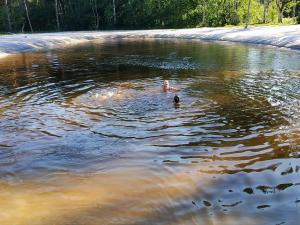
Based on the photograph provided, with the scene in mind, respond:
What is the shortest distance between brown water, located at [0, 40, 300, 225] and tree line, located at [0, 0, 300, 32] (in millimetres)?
39455

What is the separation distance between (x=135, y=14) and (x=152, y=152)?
195 ft

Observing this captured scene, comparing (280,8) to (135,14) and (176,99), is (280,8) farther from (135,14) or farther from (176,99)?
(176,99)

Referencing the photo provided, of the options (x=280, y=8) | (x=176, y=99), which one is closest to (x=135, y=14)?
(x=280, y=8)

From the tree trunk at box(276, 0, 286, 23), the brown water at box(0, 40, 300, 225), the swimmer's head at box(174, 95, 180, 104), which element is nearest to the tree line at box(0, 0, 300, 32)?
the tree trunk at box(276, 0, 286, 23)

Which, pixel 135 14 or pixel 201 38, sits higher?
pixel 135 14

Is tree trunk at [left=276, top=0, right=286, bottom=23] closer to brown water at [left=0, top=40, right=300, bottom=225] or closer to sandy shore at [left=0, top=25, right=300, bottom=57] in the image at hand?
sandy shore at [left=0, top=25, right=300, bottom=57]

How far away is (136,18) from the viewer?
66375 millimetres

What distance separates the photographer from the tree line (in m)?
57.7

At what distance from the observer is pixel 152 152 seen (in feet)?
31.3

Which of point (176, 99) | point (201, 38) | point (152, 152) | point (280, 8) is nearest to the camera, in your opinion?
point (152, 152)

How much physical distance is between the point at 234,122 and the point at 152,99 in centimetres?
449

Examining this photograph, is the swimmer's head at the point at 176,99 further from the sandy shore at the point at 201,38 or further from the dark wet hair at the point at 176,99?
the sandy shore at the point at 201,38

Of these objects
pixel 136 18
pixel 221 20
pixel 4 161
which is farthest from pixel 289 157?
pixel 136 18

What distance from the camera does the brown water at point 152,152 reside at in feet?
22.5
